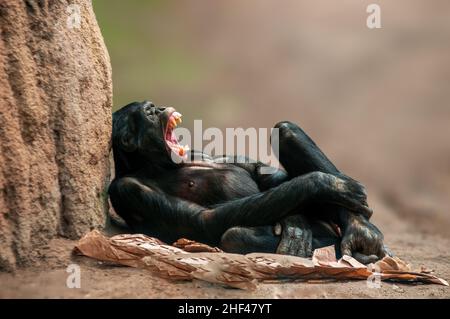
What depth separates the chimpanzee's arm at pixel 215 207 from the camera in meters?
4.96

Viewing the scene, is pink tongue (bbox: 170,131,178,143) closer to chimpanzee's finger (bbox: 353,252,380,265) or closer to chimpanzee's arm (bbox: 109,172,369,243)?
chimpanzee's arm (bbox: 109,172,369,243)

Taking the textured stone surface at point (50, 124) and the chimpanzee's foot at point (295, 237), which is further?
the chimpanzee's foot at point (295, 237)

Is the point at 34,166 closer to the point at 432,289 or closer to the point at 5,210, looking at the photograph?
the point at 5,210

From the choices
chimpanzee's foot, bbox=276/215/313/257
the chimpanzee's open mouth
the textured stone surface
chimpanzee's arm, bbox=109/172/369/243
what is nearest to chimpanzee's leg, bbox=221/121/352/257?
chimpanzee's foot, bbox=276/215/313/257

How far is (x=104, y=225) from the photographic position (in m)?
4.99

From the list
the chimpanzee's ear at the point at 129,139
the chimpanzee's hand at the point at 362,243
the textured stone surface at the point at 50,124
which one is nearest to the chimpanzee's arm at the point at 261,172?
the chimpanzee's ear at the point at 129,139

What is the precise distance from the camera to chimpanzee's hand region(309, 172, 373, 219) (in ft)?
16.3

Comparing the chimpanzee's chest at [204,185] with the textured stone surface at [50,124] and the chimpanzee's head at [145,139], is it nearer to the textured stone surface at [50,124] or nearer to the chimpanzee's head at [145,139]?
the chimpanzee's head at [145,139]

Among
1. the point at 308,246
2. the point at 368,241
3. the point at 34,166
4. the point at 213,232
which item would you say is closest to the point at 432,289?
the point at 368,241

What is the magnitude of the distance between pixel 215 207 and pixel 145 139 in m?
0.79

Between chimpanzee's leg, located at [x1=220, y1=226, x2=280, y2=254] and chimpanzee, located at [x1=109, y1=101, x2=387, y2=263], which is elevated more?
chimpanzee, located at [x1=109, y1=101, x2=387, y2=263]

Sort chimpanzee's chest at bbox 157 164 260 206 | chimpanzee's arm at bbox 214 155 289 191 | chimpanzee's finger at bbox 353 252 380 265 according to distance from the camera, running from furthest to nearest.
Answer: chimpanzee's arm at bbox 214 155 289 191, chimpanzee's chest at bbox 157 164 260 206, chimpanzee's finger at bbox 353 252 380 265

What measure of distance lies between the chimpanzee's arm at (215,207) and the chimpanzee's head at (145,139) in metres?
0.29
